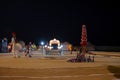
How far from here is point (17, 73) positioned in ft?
65.8

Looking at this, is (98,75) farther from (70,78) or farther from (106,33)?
(106,33)

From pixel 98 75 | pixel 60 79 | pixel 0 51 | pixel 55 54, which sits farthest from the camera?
pixel 0 51

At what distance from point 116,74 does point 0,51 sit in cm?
4293

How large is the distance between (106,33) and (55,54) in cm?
7333

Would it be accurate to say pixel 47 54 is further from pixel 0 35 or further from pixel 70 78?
pixel 0 35

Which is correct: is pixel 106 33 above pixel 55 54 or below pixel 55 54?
above

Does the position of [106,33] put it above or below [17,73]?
above

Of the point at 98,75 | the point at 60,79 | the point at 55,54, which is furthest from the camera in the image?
the point at 55,54

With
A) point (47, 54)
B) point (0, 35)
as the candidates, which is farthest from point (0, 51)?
point (0, 35)

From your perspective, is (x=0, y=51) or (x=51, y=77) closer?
(x=51, y=77)

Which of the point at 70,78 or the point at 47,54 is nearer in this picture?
the point at 70,78

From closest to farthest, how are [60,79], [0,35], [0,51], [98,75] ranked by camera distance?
1. [60,79]
2. [98,75]
3. [0,51]
4. [0,35]

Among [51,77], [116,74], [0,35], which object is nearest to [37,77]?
[51,77]

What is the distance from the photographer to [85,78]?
18.2m
